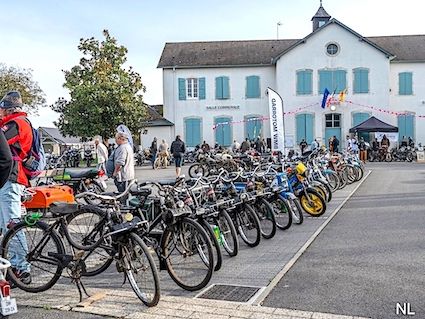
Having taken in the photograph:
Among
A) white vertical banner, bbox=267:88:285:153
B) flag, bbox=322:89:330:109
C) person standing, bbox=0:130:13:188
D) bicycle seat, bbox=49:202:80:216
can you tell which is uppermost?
flag, bbox=322:89:330:109

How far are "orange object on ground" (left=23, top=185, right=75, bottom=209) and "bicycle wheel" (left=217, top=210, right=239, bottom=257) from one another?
346 centimetres

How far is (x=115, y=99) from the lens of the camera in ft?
105

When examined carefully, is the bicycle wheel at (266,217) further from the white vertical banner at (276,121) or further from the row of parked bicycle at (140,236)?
the white vertical banner at (276,121)

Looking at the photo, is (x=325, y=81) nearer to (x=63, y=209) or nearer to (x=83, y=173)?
(x=83, y=173)

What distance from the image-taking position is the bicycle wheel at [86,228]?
5.30 meters

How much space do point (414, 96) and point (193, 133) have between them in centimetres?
1481

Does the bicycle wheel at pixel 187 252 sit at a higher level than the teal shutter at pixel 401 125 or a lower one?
lower

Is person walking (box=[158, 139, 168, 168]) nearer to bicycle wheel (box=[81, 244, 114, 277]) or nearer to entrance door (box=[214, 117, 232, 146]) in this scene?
entrance door (box=[214, 117, 232, 146])

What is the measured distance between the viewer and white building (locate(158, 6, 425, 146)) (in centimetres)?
3481

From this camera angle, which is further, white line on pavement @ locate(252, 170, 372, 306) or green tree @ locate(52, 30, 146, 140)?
green tree @ locate(52, 30, 146, 140)

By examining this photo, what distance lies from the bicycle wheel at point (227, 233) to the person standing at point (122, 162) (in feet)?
9.01

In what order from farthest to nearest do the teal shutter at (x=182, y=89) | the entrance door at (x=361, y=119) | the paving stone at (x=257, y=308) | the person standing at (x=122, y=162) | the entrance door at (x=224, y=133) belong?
the teal shutter at (x=182, y=89) → the entrance door at (x=224, y=133) → the entrance door at (x=361, y=119) → the person standing at (x=122, y=162) → the paving stone at (x=257, y=308)

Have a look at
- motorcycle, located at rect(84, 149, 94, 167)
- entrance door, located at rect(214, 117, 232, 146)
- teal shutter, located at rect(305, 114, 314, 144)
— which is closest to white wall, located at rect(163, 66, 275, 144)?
entrance door, located at rect(214, 117, 232, 146)

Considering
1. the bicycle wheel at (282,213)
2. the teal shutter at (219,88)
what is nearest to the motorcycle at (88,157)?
the teal shutter at (219,88)
